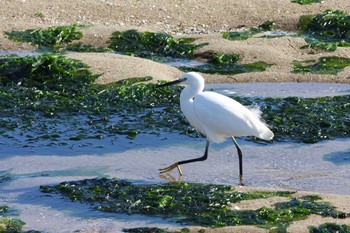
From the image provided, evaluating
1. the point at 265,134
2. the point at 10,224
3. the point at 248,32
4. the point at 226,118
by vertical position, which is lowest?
the point at 10,224

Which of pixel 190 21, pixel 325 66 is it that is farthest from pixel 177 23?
pixel 325 66

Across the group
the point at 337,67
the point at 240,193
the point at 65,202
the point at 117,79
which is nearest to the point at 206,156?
the point at 240,193

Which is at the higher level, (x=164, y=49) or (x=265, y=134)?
(x=164, y=49)

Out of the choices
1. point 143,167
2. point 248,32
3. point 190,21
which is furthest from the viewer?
point 190,21

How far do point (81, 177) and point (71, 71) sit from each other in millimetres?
3960

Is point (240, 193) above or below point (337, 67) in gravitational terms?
below

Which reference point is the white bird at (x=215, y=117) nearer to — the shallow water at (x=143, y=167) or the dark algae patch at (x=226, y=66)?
the shallow water at (x=143, y=167)

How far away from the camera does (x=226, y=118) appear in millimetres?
9867

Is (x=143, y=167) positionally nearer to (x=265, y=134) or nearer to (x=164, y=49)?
(x=265, y=134)

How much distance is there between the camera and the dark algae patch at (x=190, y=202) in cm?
834

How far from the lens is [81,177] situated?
984 centimetres

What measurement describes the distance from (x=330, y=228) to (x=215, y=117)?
2.30m

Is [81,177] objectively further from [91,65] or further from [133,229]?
[91,65]

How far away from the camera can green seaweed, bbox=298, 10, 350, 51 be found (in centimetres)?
1636
